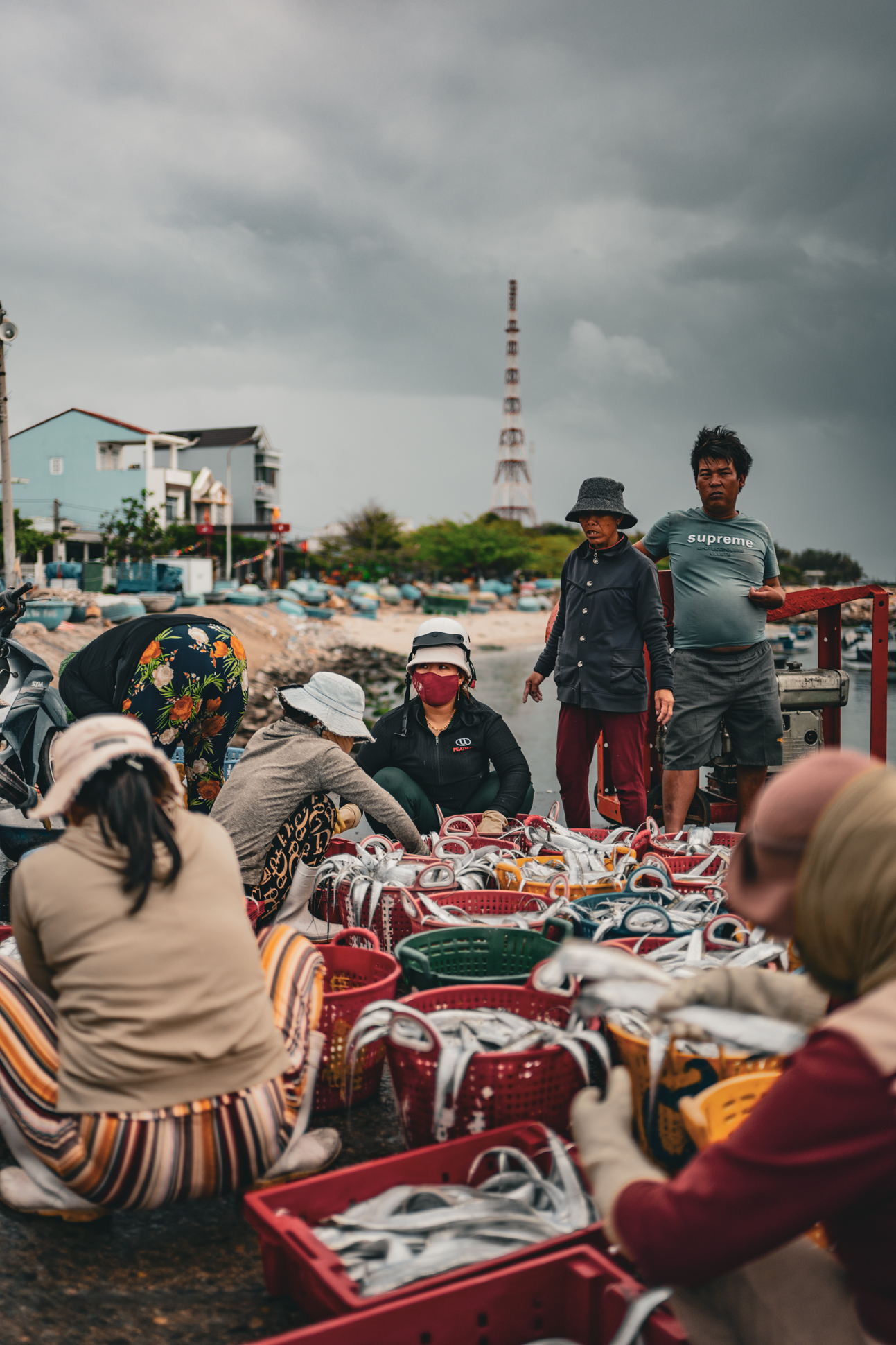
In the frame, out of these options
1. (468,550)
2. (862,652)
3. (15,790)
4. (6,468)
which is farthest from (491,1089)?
(468,550)

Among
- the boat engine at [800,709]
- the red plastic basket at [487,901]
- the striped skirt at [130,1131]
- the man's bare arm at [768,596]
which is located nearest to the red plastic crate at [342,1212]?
the striped skirt at [130,1131]

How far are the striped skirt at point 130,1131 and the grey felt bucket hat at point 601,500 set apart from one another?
10.8ft

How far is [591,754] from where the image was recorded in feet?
16.9

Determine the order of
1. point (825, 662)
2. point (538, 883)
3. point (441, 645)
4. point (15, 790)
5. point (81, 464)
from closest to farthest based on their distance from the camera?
point (538, 883) → point (15, 790) → point (441, 645) → point (825, 662) → point (81, 464)

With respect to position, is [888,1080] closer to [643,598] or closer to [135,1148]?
[135,1148]

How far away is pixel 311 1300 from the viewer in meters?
1.72

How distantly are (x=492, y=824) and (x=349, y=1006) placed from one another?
188 cm

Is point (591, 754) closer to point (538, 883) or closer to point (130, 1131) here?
point (538, 883)

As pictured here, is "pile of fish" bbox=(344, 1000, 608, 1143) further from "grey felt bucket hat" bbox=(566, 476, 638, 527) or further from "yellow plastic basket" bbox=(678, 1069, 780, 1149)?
"grey felt bucket hat" bbox=(566, 476, 638, 527)

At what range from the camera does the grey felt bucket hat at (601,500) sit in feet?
15.7

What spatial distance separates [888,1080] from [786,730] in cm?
482

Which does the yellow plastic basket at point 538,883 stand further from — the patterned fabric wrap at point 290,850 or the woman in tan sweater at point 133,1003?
the woman in tan sweater at point 133,1003

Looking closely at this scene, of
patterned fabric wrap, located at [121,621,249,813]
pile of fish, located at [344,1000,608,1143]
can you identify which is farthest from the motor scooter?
pile of fish, located at [344,1000,608,1143]

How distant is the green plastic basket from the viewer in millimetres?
2686
